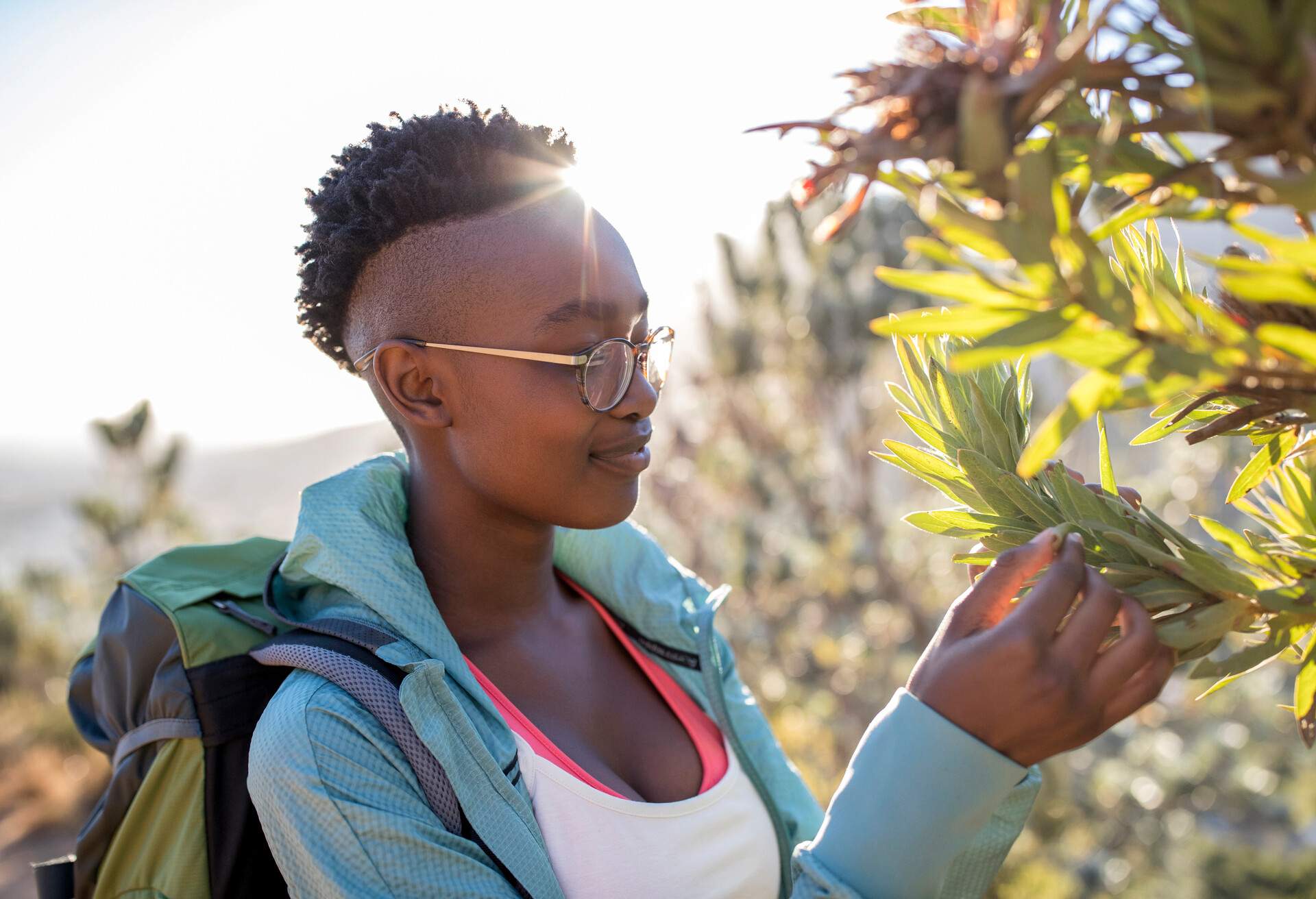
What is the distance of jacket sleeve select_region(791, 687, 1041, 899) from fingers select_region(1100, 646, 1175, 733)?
0.35 feet

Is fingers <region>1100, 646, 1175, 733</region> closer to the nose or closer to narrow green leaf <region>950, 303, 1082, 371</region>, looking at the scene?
narrow green leaf <region>950, 303, 1082, 371</region>

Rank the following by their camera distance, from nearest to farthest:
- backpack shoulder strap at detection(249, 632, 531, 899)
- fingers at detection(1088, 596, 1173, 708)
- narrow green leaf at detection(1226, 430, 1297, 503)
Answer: fingers at detection(1088, 596, 1173, 708) < narrow green leaf at detection(1226, 430, 1297, 503) < backpack shoulder strap at detection(249, 632, 531, 899)

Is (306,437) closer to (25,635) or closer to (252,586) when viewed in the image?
(25,635)

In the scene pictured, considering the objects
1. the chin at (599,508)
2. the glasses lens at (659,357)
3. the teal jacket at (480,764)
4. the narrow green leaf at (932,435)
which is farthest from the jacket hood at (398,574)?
the narrow green leaf at (932,435)

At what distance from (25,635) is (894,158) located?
1225cm

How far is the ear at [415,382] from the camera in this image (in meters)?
1.56

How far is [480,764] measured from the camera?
1303mm

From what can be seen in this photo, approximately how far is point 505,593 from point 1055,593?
1.11 m

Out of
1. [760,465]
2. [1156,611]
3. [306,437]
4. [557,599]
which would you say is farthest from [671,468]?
[306,437]

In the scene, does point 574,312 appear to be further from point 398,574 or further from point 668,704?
point 668,704

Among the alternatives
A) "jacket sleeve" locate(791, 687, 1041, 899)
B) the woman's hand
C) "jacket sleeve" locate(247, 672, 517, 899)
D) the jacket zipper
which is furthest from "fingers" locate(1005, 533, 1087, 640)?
the jacket zipper

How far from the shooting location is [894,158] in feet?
1.97

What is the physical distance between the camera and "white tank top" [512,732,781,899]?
1359 mm

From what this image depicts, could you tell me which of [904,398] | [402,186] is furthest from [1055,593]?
[402,186]
